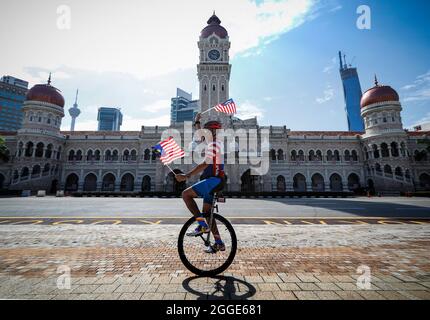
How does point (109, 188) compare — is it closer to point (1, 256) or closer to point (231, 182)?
point (231, 182)

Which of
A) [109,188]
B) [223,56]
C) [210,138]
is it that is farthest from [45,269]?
[223,56]

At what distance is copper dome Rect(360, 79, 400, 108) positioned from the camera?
35.4 m

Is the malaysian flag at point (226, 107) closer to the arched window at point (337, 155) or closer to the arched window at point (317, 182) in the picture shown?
the arched window at point (317, 182)

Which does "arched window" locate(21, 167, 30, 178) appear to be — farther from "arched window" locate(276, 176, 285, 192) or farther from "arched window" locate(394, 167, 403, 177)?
"arched window" locate(394, 167, 403, 177)

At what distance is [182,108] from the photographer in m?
114

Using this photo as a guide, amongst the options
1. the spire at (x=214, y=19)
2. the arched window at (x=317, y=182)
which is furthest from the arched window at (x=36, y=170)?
the arched window at (x=317, y=182)

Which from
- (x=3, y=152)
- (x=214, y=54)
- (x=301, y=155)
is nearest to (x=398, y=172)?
(x=301, y=155)

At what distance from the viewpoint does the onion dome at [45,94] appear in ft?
116

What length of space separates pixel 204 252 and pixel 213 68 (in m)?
40.0

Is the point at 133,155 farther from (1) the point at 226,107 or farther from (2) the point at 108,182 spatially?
(1) the point at 226,107

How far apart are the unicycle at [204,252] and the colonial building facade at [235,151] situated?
1165 inches

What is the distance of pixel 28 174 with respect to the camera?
3169 centimetres

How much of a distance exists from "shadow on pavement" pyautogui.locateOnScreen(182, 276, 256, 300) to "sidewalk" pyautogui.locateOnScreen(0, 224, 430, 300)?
0.4 inches

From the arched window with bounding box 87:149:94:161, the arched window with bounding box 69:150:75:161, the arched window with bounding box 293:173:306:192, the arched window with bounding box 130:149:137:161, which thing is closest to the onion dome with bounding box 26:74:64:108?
the arched window with bounding box 69:150:75:161
